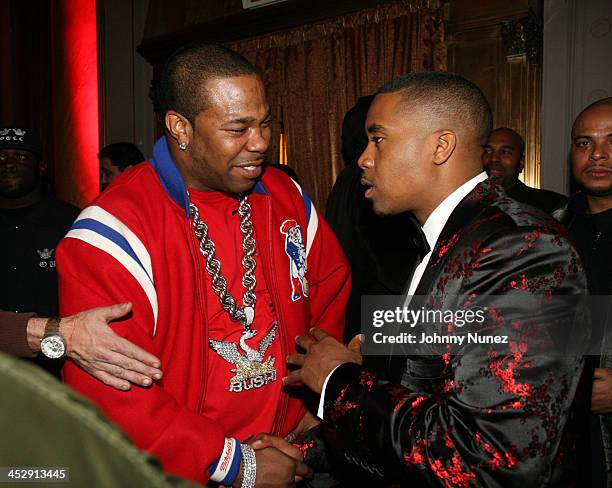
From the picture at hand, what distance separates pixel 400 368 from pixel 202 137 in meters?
0.92

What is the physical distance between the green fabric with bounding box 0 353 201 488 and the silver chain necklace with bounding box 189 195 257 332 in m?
1.35

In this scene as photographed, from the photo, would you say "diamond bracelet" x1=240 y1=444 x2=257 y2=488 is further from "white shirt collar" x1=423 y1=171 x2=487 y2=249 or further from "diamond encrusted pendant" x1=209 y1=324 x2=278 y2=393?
"white shirt collar" x1=423 y1=171 x2=487 y2=249

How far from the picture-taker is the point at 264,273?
5.89ft

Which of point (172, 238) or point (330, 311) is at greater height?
point (172, 238)

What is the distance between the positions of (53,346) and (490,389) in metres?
1.18

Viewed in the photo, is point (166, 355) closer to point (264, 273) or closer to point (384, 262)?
point (264, 273)

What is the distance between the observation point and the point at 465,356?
1166 millimetres

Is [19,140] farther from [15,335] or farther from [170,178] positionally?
[170,178]

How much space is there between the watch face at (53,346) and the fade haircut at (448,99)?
1200mm

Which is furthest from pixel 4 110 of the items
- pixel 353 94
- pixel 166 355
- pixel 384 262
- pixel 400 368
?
pixel 400 368

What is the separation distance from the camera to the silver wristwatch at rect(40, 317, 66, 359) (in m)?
1.55

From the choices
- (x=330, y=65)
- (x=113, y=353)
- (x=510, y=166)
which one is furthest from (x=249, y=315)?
(x=330, y=65)

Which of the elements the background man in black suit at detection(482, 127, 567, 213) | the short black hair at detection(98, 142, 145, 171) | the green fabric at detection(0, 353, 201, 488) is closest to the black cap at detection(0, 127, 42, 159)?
the short black hair at detection(98, 142, 145, 171)

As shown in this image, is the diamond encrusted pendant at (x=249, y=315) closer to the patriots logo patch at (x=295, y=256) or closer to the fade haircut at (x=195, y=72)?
the patriots logo patch at (x=295, y=256)
